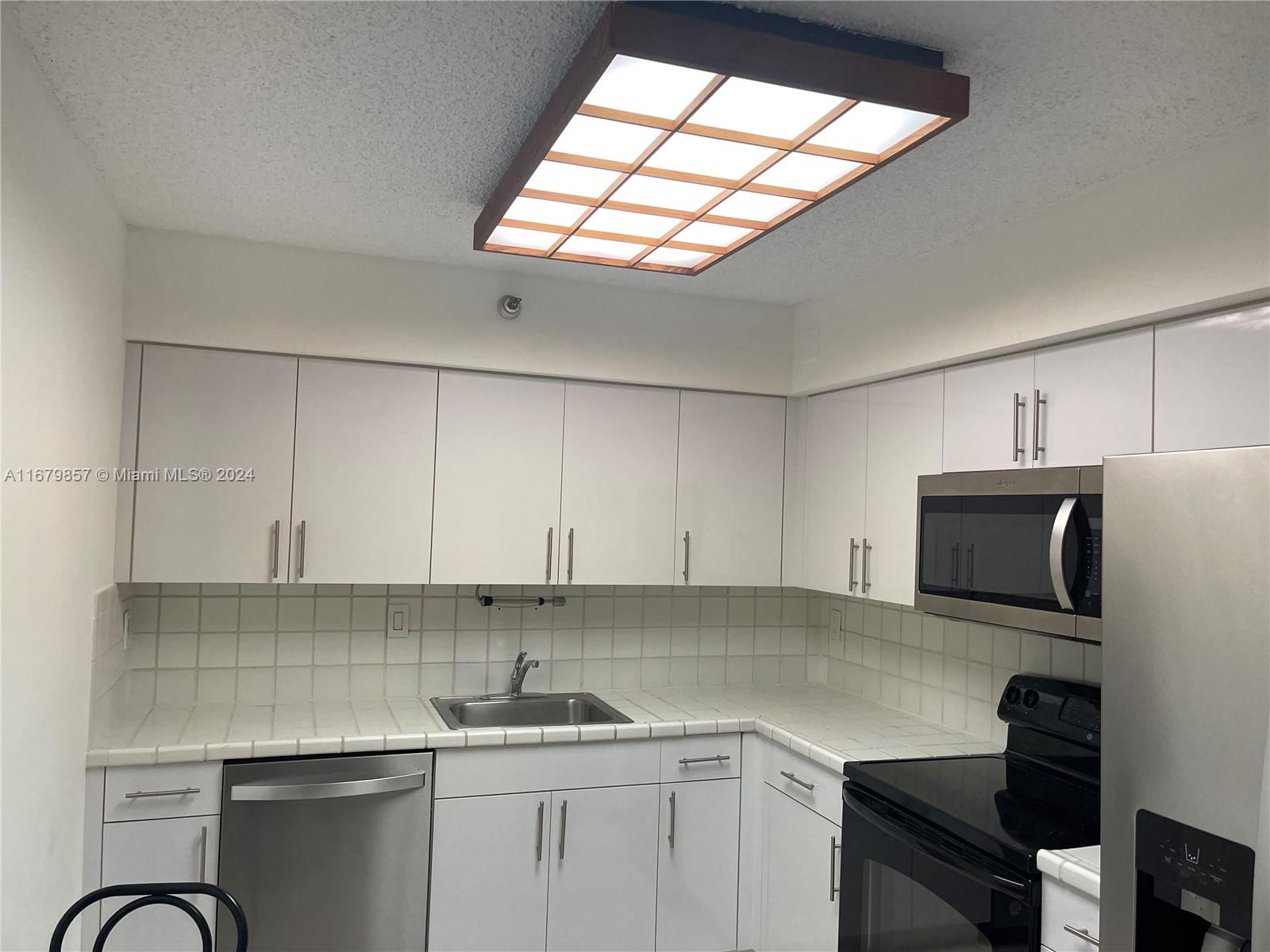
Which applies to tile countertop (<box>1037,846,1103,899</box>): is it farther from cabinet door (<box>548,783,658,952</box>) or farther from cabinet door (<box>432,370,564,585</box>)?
cabinet door (<box>432,370,564,585</box>)

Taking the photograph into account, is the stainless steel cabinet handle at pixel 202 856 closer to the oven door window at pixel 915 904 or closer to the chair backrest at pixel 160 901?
the chair backrest at pixel 160 901

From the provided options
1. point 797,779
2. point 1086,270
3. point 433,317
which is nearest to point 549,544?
point 433,317

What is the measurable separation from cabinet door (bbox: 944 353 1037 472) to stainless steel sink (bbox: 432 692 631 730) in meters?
1.41

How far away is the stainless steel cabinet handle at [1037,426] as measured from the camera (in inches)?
A: 92.5

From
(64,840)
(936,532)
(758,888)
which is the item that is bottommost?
(758,888)

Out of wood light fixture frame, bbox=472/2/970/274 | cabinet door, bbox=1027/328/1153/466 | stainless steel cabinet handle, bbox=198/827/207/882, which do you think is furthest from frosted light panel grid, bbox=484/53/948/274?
stainless steel cabinet handle, bbox=198/827/207/882

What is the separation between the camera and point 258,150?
6.95ft

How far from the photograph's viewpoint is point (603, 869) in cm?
288

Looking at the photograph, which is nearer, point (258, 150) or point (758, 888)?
point (258, 150)

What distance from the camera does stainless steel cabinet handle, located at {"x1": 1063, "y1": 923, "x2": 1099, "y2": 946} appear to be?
1.76m

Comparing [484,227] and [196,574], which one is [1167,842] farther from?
[196,574]

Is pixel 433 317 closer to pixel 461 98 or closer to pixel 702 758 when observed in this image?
pixel 461 98

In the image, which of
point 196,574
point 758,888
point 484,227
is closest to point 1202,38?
point 484,227

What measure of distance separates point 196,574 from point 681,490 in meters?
1.62
